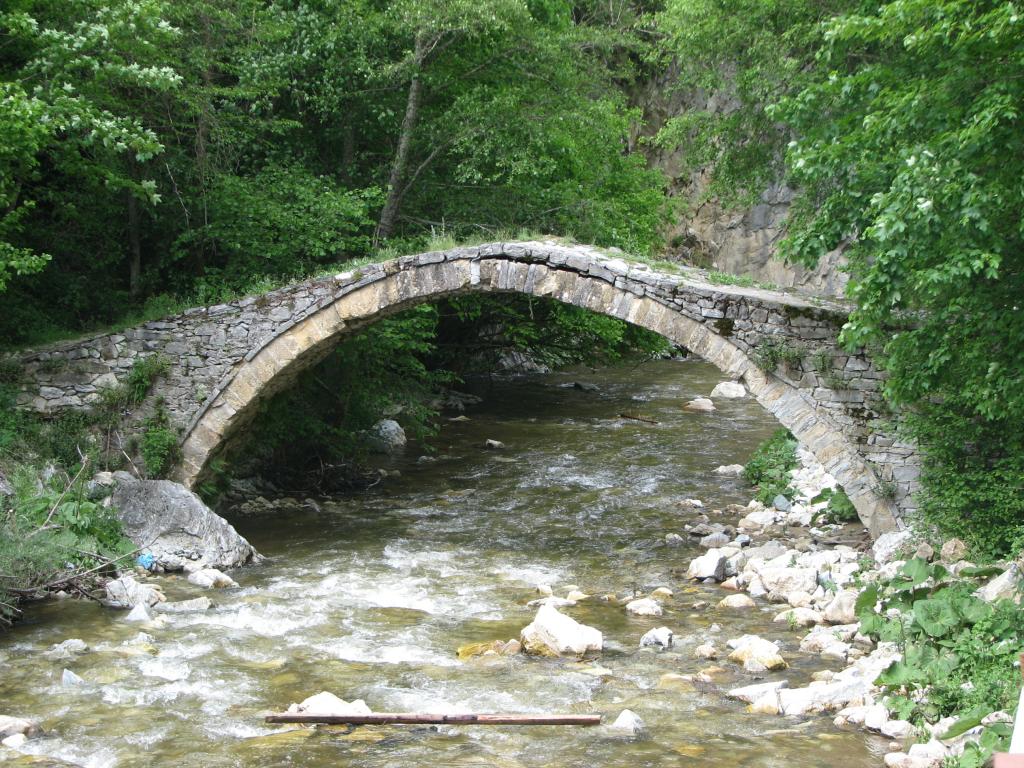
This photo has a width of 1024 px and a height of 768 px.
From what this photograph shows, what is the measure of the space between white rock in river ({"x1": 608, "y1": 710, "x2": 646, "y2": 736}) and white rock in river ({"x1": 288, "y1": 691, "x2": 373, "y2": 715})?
144 centimetres

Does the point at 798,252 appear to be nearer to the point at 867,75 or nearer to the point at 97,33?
the point at 867,75

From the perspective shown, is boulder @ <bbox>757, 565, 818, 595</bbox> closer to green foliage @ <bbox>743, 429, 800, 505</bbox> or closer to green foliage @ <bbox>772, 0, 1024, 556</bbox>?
green foliage @ <bbox>772, 0, 1024, 556</bbox>

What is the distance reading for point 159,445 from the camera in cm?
1007

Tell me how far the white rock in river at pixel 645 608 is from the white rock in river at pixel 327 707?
2.66 metres

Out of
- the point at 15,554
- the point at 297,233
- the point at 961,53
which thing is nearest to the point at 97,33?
the point at 297,233

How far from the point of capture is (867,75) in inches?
269

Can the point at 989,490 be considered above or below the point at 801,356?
below

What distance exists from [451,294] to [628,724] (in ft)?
18.1

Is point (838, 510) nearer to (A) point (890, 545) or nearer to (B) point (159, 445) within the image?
(A) point (890, 545)

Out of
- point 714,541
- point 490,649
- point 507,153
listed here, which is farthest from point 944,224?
A: point 507,153

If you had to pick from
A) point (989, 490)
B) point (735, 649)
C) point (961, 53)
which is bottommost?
point (735, 649)

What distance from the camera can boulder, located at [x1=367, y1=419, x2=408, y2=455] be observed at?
1394 centimetres

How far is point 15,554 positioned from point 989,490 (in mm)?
7081

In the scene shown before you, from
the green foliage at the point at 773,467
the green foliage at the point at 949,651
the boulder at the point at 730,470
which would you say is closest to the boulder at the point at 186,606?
the green foliage at the point at 949,651
